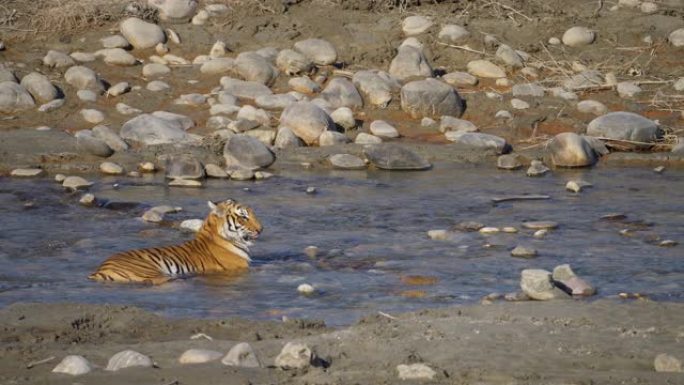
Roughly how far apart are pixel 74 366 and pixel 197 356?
0.68 meters

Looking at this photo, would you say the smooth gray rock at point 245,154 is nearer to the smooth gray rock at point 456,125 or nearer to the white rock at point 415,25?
the smooth gray rock at point 456,125

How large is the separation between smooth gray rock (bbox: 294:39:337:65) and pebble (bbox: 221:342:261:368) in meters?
11.8

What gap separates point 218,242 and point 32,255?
5.39 feet

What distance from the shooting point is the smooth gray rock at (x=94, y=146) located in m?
15.1

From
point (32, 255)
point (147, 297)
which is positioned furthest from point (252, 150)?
point (147, 297)

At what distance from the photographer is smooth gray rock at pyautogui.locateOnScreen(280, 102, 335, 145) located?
1577 centimetres

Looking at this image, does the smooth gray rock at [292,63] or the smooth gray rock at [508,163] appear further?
the smooth gray rock at [292,63]

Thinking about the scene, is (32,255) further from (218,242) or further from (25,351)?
(25,351)

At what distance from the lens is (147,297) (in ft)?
31.4

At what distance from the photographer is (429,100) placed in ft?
54.9

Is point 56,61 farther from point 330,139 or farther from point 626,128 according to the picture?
point 626,128

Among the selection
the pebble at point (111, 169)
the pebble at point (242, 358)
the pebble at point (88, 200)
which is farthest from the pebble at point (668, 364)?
the pebble at point (111, 169)

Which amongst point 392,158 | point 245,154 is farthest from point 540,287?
point 245,154

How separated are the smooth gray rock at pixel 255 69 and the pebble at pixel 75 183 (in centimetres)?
417
